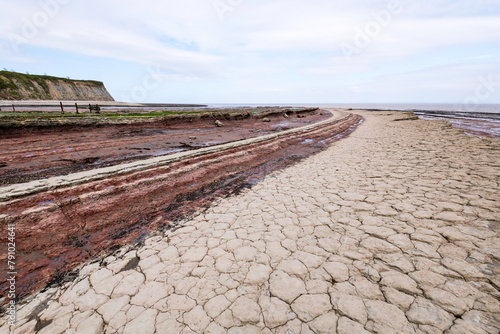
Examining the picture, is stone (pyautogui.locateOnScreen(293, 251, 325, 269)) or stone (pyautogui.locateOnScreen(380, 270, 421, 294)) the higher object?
stone (pyautogui.locateOnScreen(380, 270, 421, 294))

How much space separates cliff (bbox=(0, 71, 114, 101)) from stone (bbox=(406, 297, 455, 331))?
65.9 metres

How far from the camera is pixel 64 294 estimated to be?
2.06m

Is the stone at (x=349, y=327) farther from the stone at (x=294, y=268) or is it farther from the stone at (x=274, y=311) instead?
the stone at (x=294, y=268)

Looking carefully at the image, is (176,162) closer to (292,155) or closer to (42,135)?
(292,155)

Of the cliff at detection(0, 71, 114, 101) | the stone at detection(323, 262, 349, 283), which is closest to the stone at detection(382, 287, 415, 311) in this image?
the stone at detection(323, 262, 349, 283)

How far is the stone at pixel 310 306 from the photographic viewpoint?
1.71 m

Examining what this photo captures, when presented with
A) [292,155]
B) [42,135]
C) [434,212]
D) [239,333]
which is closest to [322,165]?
[292,155]

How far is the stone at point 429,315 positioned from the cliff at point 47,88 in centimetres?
6591

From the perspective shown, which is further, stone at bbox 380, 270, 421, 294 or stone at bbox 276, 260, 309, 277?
stone at bbox 276, 260, 309, 277

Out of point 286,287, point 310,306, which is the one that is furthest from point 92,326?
point 310,306

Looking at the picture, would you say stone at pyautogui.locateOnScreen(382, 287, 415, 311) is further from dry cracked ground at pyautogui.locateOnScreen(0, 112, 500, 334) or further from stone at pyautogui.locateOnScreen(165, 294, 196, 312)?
stone at pyautogui.locateOnScreen(165, 294, 196, 312)

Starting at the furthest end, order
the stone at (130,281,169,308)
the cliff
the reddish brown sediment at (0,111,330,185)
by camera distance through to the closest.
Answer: the cliff
the reddish brown sediment at (0,111,330,185)
the stone at (130,281,169,308)

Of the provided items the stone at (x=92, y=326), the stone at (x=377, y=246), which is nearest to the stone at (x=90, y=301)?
the stone at (x=92, y=326)

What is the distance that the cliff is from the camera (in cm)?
4353
